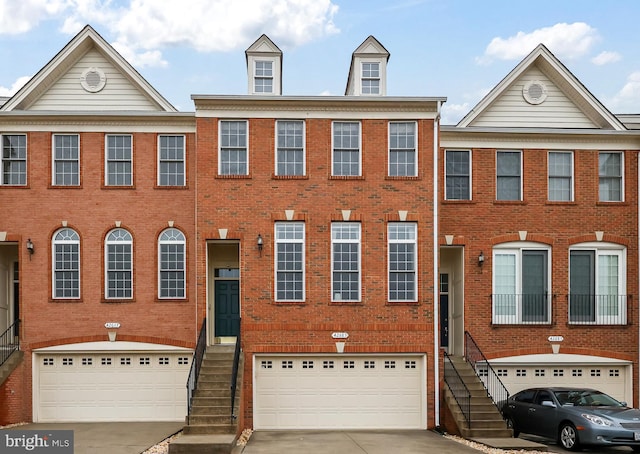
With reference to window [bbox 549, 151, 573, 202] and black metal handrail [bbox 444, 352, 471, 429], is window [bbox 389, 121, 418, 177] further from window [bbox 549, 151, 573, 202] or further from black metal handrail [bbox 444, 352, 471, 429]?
black metal handrail [bbox 444, 352, 471, 429]

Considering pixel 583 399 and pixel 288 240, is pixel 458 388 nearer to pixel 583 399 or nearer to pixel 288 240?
pixel 583 399

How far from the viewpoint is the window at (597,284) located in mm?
23422

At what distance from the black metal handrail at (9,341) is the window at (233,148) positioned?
724 cm

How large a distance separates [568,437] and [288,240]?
8561 mm

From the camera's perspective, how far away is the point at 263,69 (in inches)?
895

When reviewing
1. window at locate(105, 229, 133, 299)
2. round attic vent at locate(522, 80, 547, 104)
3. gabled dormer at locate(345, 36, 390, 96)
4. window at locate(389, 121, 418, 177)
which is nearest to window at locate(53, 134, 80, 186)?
window at locate(105, 229, 133, 299)

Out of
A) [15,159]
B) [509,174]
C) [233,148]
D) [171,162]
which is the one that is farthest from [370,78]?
[15,159]

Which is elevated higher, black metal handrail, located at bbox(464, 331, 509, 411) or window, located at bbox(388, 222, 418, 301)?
window, located at bbox(388, 222, 418, 301)

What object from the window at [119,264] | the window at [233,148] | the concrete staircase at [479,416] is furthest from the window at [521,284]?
the window at [119,264]

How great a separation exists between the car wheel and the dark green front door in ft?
30.2

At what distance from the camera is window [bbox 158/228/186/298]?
22.7 m

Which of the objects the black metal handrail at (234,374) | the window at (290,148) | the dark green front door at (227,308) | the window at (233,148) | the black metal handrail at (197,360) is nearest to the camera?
the black metal handrail at (234,374)

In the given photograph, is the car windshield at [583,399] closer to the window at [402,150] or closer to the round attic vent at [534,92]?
the window at [402,150]

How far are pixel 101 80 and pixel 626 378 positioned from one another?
1723cm
